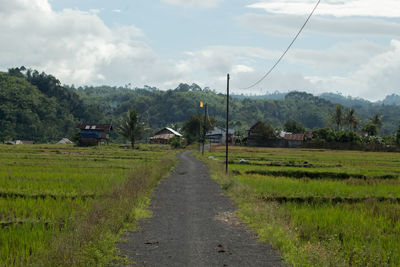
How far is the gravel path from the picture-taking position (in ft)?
28.2

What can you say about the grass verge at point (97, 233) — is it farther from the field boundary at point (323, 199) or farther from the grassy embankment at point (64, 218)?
the field boundary at point (323, 199)

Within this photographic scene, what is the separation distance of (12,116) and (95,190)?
110 m

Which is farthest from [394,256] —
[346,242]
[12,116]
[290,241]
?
[12,116]

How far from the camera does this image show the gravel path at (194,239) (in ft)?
28.2

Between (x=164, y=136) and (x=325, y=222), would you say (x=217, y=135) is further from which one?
(x=325, y=222)

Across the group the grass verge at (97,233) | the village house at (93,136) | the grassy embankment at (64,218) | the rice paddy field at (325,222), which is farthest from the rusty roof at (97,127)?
the grass verge at (97,233)

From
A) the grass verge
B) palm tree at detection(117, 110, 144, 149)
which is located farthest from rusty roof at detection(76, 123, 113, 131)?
the grass verge

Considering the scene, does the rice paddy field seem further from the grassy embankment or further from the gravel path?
the grassy embankment

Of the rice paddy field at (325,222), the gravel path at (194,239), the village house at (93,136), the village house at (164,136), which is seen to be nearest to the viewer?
the rice paddy field at (325,222)

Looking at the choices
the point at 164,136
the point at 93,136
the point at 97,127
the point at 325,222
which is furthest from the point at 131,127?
the point at 325,222

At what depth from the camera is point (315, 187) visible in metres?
20.0

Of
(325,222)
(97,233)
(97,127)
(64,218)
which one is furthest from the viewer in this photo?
(97,127)

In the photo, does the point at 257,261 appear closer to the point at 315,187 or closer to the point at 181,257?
the point at 181,257

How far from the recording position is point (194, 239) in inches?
402
